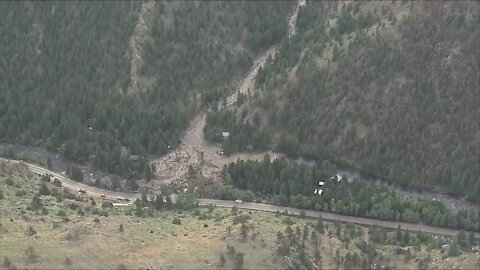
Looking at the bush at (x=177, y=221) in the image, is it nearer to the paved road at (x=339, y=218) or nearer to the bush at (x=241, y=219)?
the bush at (x=241, y=219)

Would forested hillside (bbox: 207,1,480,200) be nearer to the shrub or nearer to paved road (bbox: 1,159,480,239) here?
paved road (bbox: 1,159,480,239)

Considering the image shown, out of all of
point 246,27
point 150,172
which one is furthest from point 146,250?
point 246,27

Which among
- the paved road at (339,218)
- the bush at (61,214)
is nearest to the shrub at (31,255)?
the bush at (61,214)

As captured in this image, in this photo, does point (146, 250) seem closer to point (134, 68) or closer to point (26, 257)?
point (26, 257)

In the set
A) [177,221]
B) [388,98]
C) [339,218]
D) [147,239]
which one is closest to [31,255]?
[147,239]

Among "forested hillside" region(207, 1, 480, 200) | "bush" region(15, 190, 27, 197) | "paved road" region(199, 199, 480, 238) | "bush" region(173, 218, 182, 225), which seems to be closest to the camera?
"bush" region(173, 218, 182, 225)

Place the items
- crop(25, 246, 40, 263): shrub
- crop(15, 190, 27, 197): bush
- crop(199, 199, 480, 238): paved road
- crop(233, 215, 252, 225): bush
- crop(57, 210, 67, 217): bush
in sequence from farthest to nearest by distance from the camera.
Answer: crop(199, 199, 480, 238): paved road
crop(15, 190, 27, 197): bush
crop(233, 215, 252, 225): bush
crop(57, 210, 67, 217): bush
crop(25, 246, 40, 263): shrub

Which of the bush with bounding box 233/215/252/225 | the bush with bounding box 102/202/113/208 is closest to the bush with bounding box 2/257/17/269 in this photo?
the bush with bounding box 102/202/113/208
